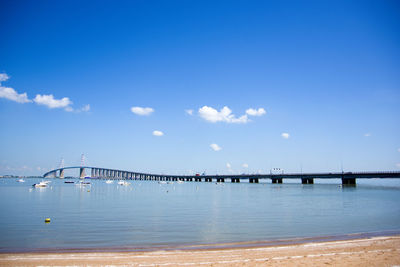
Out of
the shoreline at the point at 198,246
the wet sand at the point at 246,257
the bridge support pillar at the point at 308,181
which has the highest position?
the wet sand at the point at 246,257

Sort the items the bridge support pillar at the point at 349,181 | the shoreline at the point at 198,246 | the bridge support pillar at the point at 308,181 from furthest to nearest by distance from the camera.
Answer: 1. the bridge support pillar at the point at 308,181
2. the bridge support pillar at the point at 349,181
3. the shoreline at the point at 198,246

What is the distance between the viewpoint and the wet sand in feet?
47.7

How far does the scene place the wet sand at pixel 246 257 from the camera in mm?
14530

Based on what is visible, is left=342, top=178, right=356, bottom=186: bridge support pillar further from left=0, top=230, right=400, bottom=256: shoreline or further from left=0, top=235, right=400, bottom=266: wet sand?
left=0, top=235, right=400, bottom=266: wet sand

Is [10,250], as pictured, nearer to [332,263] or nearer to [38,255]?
[38,255]

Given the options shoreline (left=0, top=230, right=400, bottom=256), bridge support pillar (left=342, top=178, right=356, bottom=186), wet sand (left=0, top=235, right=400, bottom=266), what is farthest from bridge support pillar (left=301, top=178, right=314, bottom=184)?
wet sand (left=0, top=235, right=400, bottom=266)

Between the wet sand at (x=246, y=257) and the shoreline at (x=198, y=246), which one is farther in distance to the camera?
the shoreline at (x=198, y=246)

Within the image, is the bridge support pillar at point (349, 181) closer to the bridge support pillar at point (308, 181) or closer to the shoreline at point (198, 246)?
the bridge support pillar at point (308, 181)

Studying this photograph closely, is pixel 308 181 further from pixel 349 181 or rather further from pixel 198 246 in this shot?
pixel 198 246

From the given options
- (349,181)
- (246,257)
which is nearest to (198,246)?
(246,257)

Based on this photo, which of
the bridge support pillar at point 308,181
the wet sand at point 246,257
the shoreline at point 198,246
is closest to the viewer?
the wet sand at point 246,257

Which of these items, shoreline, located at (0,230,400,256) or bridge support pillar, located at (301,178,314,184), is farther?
bridge support pillar, located at (301,178,314,184)

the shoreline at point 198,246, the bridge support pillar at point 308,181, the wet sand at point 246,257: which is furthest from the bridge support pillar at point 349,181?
the wet sand at point 246,257

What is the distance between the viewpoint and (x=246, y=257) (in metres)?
16.1
